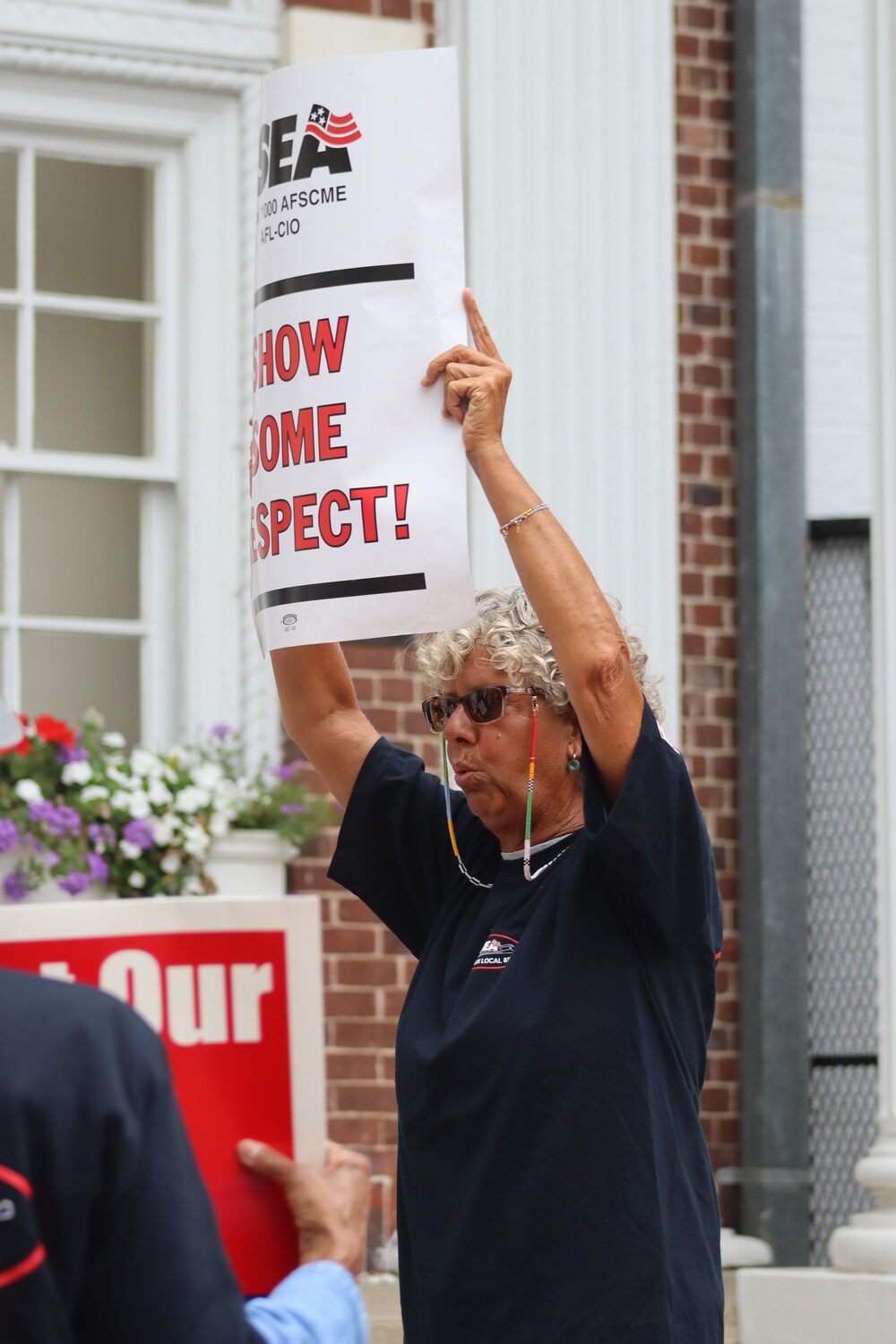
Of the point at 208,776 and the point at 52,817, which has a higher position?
the point at 208,776

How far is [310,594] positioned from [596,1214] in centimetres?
95

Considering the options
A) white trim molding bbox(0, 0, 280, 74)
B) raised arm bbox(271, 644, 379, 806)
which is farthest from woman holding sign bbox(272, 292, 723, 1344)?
white trim molding bbox(0, 0, 280, 74)

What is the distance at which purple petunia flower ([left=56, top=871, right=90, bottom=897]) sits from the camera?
5500 millimetres

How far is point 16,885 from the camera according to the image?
5.49 meters

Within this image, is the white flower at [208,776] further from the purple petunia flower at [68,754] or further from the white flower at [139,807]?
the purple petunia flower at [68,754]

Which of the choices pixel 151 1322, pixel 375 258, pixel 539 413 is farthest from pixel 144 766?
pixel 151 1322

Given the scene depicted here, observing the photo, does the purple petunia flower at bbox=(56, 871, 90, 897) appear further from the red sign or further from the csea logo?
the red sign

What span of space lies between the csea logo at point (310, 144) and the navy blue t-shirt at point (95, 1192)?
1756mm

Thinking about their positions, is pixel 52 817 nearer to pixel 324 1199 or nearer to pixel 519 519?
pixel 519 519

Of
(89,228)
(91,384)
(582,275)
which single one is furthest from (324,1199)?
(582,275)

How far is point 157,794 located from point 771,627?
7.11 ft

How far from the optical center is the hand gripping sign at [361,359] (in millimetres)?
2855

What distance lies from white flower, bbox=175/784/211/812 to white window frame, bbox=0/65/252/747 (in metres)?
0.41

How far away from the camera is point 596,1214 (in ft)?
8.49
